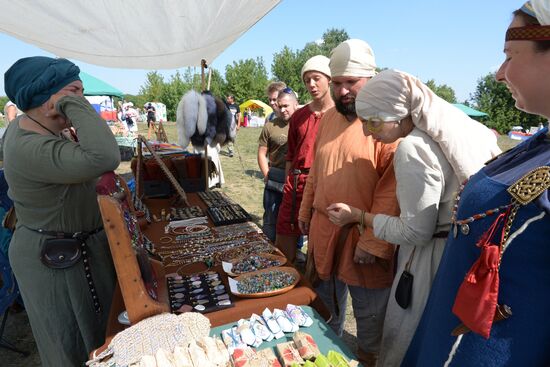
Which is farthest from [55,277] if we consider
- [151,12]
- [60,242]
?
[151,12]

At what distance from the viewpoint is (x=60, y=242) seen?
1.45 metres

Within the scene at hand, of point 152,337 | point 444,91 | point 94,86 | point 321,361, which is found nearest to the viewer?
point 321,361

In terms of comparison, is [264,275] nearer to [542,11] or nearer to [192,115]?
[542,11]

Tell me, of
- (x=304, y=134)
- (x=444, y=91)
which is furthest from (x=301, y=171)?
(x=444, y=91)

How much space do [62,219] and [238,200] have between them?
183 inches

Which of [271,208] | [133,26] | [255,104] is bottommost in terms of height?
[255,104]

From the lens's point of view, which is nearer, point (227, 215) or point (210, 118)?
point (227, 215)

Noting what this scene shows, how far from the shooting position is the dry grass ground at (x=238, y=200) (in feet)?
7.83

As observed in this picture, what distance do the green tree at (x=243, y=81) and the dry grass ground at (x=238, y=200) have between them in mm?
26413

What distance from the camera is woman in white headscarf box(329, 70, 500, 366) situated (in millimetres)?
1170

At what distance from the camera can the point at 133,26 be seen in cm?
264

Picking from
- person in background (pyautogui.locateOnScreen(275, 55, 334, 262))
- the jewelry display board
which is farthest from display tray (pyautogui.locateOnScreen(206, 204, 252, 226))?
person in background (pyautogui.locateOnScreen(275, 55, 334, 262))

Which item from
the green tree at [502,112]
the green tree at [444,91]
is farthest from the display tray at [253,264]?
the green tree at [444,91]

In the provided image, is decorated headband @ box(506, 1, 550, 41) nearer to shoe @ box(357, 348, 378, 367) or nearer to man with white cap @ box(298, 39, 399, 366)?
man with white cap @ box(298, 39, 399, 366)
